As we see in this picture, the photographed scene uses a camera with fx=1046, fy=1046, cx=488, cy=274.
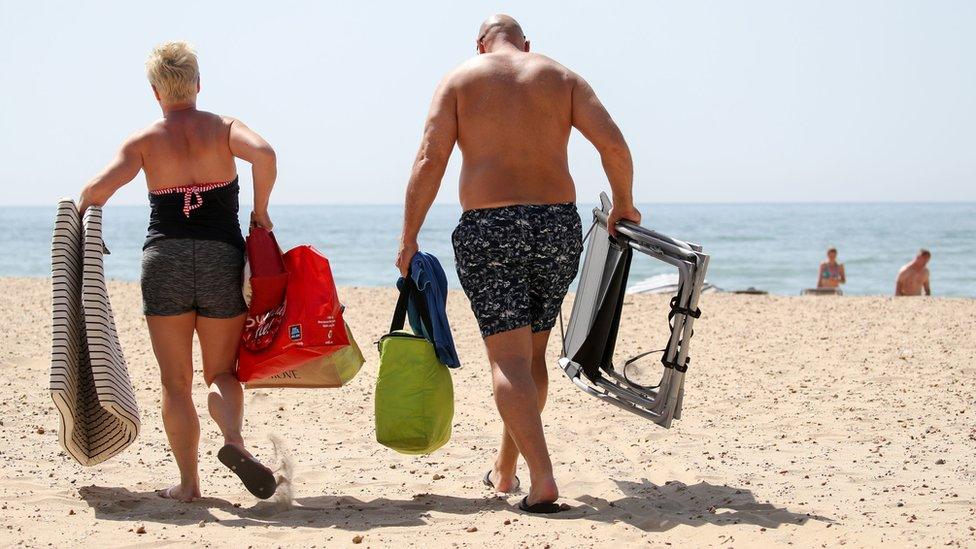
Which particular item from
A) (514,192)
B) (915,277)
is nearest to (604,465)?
(514,192)

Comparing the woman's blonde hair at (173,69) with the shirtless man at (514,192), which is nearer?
the shirtless man at (514,192)

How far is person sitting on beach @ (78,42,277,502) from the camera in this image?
3967 millimetres

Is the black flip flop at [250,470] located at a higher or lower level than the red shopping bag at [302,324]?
lower

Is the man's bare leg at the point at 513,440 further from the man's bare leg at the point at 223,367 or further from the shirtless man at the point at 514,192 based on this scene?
the man's bare leg at the point at 223,367

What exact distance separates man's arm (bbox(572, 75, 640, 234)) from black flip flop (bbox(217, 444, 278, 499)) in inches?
67.8

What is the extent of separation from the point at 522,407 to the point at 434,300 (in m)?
0.56

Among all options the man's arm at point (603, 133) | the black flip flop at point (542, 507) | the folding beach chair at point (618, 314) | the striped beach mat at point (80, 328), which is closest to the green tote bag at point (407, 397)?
the black flip flop at point (542, 507)

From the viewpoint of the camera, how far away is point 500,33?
4117 millimetres

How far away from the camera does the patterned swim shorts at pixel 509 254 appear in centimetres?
386

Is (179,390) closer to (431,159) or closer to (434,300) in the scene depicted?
(434,300)

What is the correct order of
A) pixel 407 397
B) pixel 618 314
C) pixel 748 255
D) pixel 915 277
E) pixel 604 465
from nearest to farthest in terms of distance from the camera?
pixel 407 397
pixel 618 314
pixel 604 465
pixel 915 277
pixel 748 255

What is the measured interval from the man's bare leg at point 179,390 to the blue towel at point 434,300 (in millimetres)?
892

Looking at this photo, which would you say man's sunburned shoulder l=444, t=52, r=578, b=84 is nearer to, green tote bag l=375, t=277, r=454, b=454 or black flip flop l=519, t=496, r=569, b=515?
green tote bag l=375, t=277, r=454, b=454

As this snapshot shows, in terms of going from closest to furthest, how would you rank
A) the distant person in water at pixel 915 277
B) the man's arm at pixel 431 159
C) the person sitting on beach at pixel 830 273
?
the man's arm at pixel 431 159 < the distant person in water at pixel 915 277 < the person sitting on beach at pixel 830 273
